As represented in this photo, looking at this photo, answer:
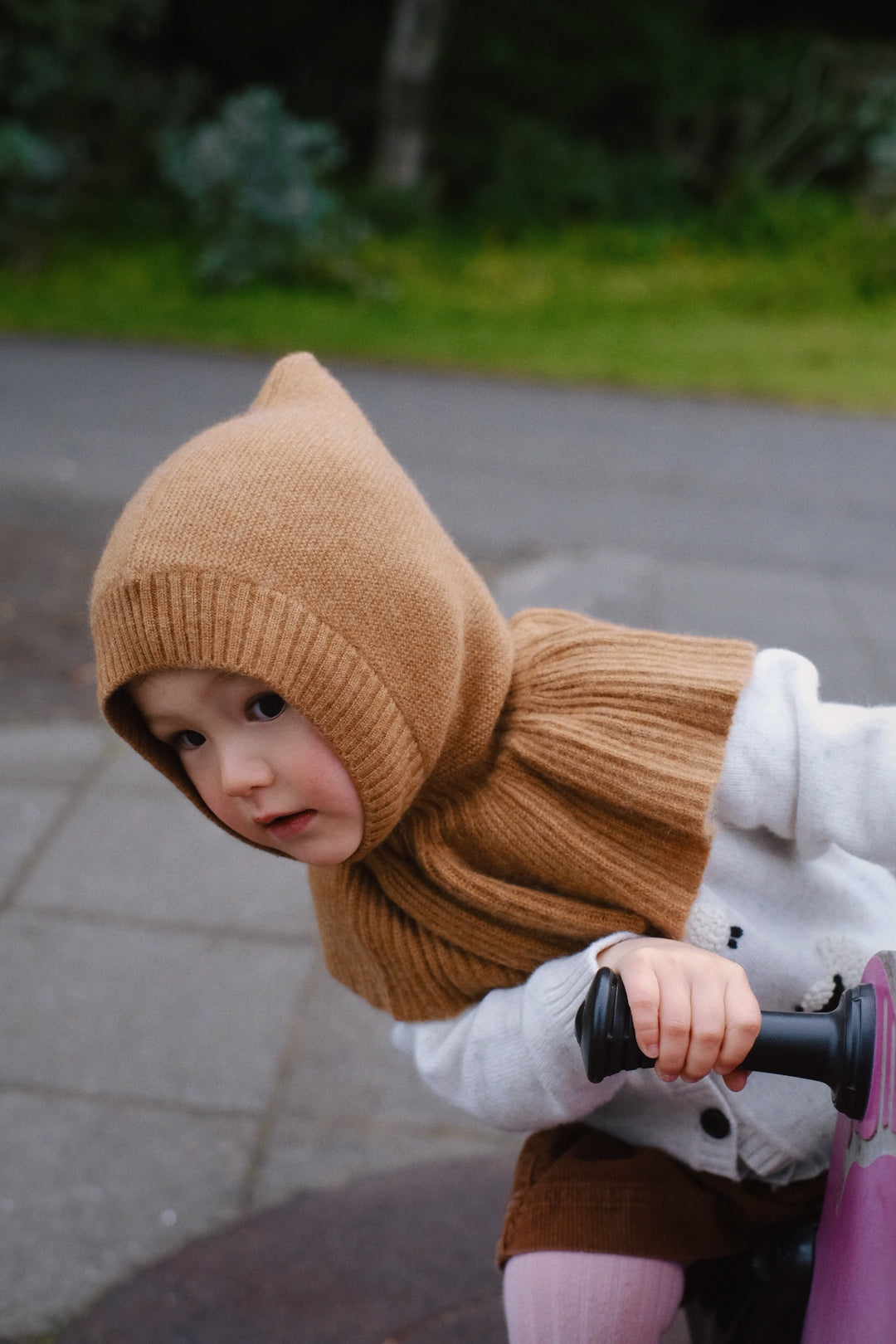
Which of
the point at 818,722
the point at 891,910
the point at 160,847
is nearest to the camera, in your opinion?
the point at 818,722

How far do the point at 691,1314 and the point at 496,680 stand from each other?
0.81 meters

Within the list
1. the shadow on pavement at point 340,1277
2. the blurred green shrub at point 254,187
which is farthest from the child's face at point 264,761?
the blurred green shrub at point 254,187

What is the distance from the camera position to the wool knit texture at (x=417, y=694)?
1.29 meters

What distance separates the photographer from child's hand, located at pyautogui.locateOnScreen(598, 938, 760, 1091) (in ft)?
3.53

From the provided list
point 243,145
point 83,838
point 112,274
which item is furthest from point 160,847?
point 112,274

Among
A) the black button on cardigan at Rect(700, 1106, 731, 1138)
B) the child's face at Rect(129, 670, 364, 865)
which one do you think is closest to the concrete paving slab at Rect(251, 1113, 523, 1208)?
the black button on cardigan at Rect(700, 1106, 731, 1138)

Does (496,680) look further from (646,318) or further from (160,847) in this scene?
(646,318)

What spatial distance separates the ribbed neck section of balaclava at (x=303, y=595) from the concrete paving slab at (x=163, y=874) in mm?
1568

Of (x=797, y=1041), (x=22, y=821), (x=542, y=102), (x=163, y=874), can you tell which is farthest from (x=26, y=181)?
(x=797, y=1041)

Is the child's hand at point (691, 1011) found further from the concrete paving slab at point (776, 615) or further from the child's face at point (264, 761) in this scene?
the concrete paving slab at point (776, 615)

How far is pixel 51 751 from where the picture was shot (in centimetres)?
359

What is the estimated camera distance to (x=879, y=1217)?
96cm

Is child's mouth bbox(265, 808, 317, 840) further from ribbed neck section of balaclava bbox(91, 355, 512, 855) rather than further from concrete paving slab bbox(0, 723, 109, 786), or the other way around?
concrete paving slab bbox(0, 723, 109, 786)

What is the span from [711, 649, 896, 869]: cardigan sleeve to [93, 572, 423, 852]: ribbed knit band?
0.36 m
